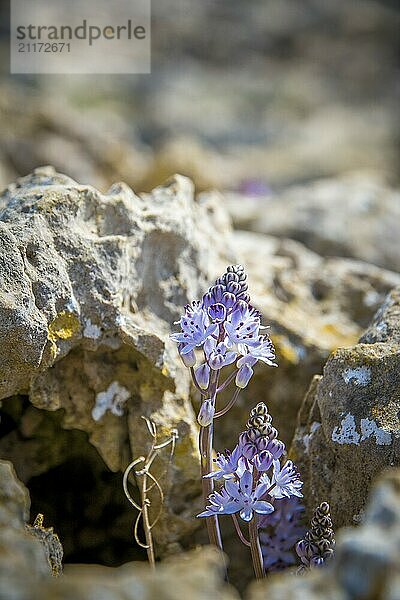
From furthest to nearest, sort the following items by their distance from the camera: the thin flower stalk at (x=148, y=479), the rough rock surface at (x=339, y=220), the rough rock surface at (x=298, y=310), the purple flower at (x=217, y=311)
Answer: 1. the rough rock surface at (x=339, y=220)
2. the rough rock surface at (x=298, y=310)
3. the thin flower stalk at (x=148, y=479)
4. the purple flower at (x=217, y=311)

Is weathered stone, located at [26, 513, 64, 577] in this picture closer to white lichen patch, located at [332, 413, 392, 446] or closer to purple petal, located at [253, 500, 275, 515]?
purple petal, located at [253, 500, 275, 515]

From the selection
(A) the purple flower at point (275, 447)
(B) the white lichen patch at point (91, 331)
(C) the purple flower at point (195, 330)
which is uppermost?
(C) the purple flower at point (195, 330)

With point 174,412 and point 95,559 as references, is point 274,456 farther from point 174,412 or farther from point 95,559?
point 95,559

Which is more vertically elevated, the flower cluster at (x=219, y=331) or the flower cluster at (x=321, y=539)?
the flower cluster at (x=219, y=331)

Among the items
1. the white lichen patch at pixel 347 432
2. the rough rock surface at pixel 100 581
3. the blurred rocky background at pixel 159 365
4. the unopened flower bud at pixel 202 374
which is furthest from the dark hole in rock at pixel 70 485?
the rough rock surface at pixel 100 581

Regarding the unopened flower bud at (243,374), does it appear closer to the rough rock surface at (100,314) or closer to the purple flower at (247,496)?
the purple flower at (247,496)

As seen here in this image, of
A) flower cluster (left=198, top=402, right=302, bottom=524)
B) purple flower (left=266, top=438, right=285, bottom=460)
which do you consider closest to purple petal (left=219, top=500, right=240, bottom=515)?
flower cluster (left=198, top=402, right=302, bottom=524)

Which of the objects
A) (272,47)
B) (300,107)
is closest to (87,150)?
(300,107)
